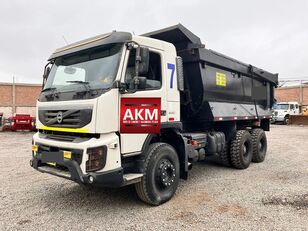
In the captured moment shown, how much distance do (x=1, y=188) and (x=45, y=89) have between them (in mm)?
2415

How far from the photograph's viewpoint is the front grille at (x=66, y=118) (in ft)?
12.4

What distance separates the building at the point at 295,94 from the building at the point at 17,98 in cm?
2835

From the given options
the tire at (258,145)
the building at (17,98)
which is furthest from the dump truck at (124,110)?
the building at (17,98)

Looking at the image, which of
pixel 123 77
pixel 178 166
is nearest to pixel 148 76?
pixel 123 77

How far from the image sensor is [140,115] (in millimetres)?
4195

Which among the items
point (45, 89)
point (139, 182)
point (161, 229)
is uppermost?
point (45, 89)

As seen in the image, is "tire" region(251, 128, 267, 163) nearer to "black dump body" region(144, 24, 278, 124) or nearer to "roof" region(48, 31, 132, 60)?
"black dump body" region(144, 24, 278, 124)

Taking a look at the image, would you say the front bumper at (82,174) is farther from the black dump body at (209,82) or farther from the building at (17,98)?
the building at (17,98)

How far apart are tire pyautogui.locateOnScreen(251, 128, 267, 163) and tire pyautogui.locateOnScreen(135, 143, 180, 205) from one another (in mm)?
3976

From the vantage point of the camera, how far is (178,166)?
4.92 meters

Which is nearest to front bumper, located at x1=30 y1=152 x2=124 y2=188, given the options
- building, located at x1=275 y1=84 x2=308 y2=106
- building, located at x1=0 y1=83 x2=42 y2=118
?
building, located at x1=0 y1=83 x2=42 y2=118

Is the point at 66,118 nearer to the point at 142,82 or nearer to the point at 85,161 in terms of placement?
the point at 85,161

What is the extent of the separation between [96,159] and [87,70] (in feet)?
4.70

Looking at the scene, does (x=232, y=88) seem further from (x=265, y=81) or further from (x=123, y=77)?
(x=123, y=77)
